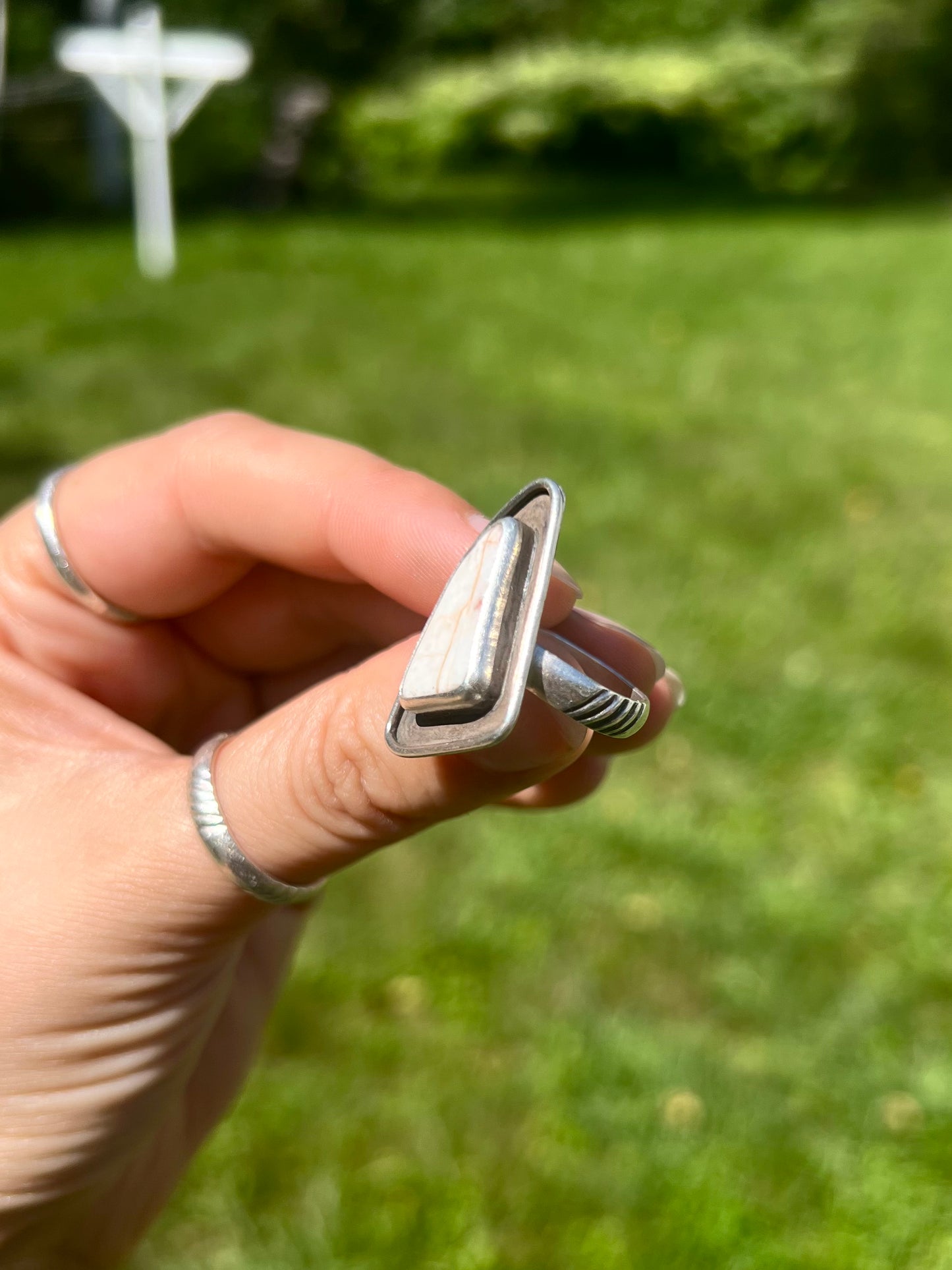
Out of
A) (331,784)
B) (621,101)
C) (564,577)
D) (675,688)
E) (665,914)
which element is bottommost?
(665,914)

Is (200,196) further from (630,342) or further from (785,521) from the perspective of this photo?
(785,521)

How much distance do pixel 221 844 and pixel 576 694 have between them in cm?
57

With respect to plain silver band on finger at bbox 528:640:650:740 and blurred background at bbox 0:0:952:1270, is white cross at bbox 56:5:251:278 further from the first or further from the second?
plain silver band on finger at bbox 528:640:650:740

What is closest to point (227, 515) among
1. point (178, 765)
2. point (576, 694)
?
point (178, 765)

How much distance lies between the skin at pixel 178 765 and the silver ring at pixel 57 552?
0.02 metres

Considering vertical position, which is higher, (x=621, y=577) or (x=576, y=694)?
(x=576, y=694)

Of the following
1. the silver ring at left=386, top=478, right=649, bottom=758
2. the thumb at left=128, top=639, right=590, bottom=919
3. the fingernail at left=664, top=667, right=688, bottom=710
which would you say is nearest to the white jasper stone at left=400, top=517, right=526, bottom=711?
the silver ring at left=386, top=478, right=649, bottom=758

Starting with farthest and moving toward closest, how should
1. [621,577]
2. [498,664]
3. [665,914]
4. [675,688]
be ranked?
[621,577] < [665,914] < [675,688] < [498,664]

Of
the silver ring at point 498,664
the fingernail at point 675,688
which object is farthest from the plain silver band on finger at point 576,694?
the fingernail at point 675,688

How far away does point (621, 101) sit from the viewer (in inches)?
575

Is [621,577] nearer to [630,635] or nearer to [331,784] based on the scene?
[630,635]

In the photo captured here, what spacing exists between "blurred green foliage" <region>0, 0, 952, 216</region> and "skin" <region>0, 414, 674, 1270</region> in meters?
11.6

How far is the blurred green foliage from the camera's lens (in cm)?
1335

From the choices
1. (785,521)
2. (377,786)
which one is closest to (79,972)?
(377,786)
